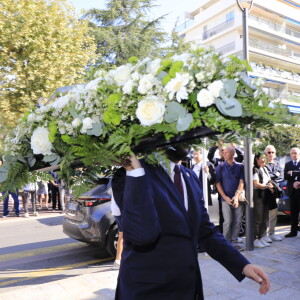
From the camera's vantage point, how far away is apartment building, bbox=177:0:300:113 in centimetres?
4000

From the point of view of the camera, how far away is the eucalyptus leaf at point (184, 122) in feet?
4.75

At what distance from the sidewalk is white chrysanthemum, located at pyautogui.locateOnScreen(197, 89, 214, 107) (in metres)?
3.17

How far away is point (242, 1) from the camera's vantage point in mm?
6047

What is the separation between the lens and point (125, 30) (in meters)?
22.8

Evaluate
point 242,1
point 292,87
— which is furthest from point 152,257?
point 292,87

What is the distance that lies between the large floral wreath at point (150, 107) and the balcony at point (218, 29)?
139 feet

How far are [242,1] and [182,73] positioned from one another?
209 inches

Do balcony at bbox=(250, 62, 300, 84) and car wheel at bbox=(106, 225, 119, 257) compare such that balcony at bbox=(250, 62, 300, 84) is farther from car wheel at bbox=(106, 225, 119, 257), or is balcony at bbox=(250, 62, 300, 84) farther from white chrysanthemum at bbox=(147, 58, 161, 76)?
white chrysanthemum at bbox=(147, 58, 161, 76)

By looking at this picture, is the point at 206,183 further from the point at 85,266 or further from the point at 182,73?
the point at 182,73

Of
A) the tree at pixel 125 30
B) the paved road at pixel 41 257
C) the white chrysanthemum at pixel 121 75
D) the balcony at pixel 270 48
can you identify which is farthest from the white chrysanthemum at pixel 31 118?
the balcony at pixel 270 48

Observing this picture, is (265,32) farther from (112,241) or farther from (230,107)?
(230,107)

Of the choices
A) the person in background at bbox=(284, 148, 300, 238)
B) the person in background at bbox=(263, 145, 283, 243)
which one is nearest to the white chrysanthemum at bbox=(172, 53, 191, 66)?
the person in background at bbox=(263, 145, 283, 243)

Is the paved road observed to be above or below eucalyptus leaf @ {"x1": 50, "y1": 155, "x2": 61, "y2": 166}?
below

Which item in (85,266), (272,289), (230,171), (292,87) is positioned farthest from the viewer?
(292,87)
